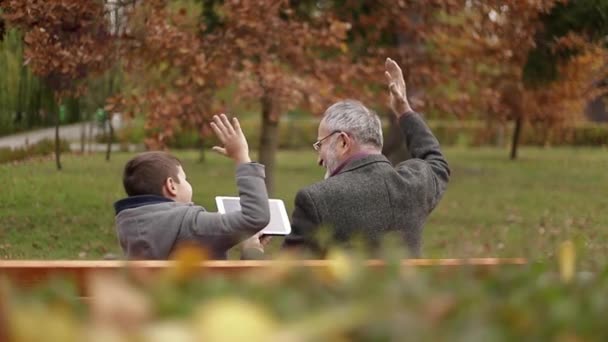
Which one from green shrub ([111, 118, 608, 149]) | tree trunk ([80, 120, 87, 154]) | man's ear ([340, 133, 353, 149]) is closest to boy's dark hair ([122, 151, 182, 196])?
man's ear ([340, 133, 353, 149])

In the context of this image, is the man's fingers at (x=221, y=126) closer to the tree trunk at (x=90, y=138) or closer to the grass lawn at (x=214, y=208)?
the grass lawn at (x=214, y=208)

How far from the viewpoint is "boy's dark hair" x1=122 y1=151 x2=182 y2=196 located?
444 cm

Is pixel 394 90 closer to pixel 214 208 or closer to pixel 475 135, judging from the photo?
pixel 214 208

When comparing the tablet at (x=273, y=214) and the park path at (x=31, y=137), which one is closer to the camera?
the tablet at (x=273, y=214)

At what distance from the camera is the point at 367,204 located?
457 centimetres

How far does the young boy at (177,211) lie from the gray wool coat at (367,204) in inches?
8.2

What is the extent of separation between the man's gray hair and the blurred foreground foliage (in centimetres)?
240

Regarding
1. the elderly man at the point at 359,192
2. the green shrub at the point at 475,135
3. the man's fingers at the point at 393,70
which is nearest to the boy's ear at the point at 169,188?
the elderly man at the point at 359,192

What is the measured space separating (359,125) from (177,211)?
80cm

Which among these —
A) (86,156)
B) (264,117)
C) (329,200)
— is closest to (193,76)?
(264,117)

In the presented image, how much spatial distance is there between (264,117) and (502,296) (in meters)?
12.4

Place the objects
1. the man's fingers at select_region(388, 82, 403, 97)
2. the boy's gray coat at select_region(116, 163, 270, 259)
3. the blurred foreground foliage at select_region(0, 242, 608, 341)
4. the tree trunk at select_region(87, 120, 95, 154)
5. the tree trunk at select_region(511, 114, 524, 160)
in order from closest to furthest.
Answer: the blurred foreground foliage at select_region(0, 242, 608, 341)
the boy's gray coat at select_region(116, 163, 270, 259)
the man's fingers at select_region(388, 82, 403, 97)
the tree trunk at select_region(87, 120, 95, 154)
the tree trunk at select_region(511, 114, 524, 160)

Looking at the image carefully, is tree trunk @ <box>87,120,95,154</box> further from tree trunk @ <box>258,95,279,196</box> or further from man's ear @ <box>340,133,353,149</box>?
man's ear @ <box>340,133,353,149</box>

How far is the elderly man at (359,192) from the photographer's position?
4508mm
